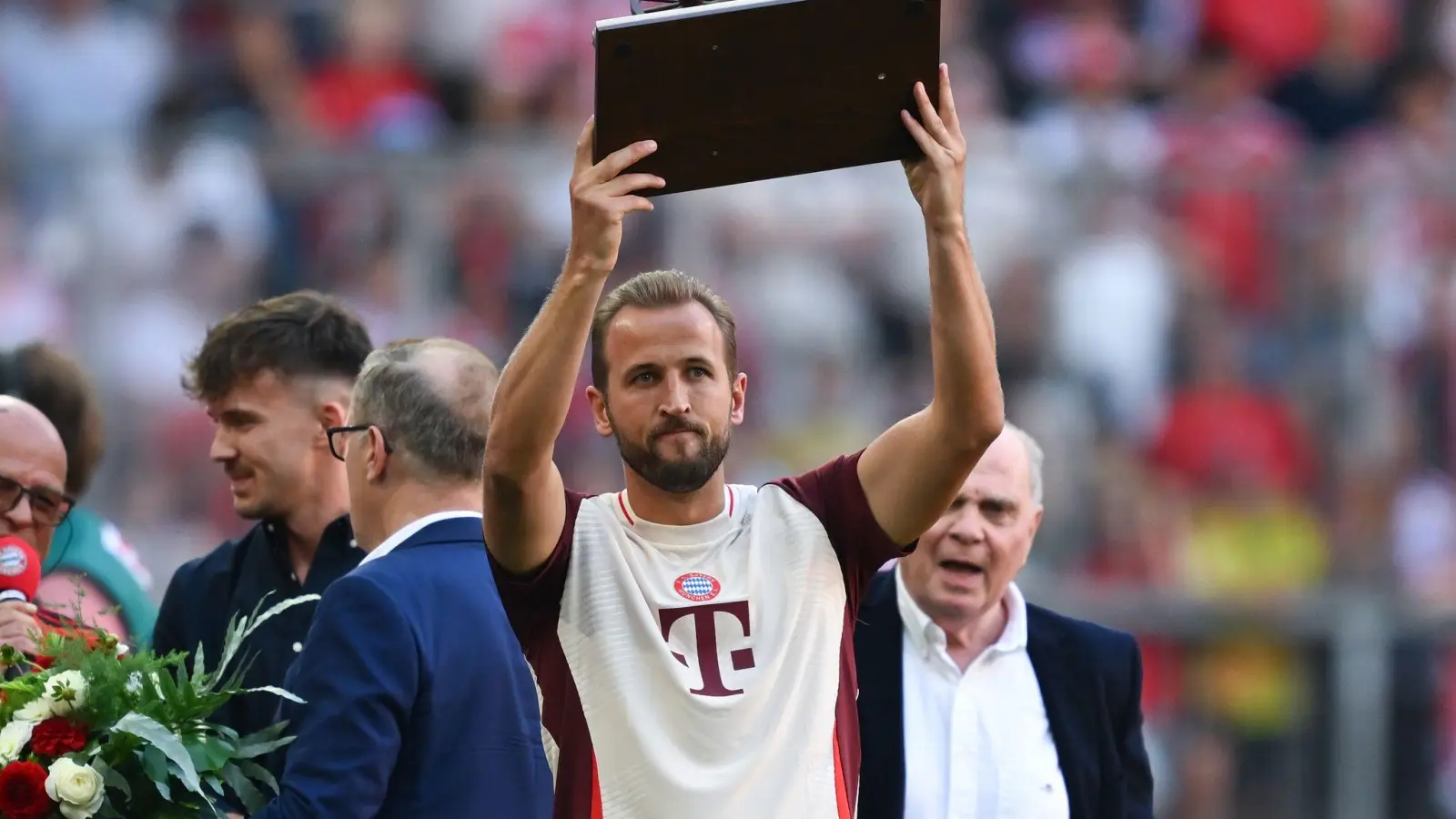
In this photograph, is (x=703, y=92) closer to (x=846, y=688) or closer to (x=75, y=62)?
(x=846, y=688)

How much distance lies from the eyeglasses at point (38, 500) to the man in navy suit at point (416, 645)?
0.83 meters

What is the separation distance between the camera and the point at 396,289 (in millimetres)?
10578

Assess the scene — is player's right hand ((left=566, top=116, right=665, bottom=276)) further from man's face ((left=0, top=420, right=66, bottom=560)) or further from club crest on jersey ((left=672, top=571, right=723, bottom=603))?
man's face ((left=0, top=420, right=66, bottom=560))

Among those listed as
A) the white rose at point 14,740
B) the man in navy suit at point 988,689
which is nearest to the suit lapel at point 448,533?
the white rose at point 14,740

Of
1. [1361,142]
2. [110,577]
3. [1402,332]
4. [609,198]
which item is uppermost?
[1361,142]

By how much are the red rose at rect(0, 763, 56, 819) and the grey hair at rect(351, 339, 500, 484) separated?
44.4 inches

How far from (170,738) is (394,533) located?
2.48ft

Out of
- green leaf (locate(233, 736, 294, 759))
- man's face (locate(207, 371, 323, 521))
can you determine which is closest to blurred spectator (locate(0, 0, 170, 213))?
man's face (locate(207, 371, 323, 521))

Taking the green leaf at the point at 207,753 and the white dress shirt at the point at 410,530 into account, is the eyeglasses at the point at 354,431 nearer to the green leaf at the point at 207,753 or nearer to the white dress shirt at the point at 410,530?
the white dress shirt at the point at 410,530

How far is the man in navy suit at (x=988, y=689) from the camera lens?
228 inches

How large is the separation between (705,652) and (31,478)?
220 cm

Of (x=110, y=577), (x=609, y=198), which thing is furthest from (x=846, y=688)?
(x=110, y=577)

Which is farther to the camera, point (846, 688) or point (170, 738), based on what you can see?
point (170, 738)

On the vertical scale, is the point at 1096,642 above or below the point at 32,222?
below
